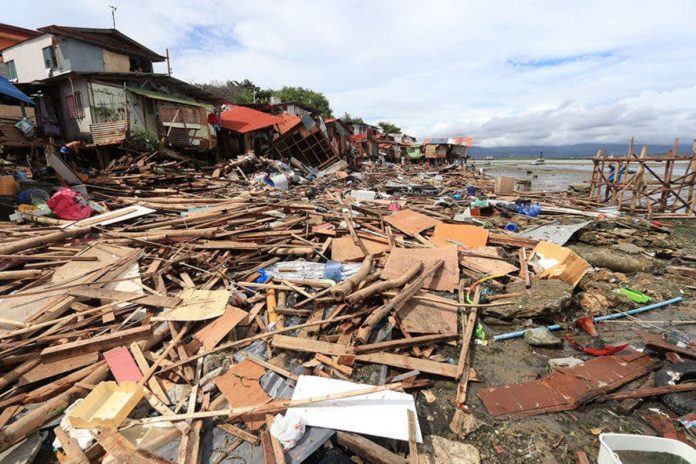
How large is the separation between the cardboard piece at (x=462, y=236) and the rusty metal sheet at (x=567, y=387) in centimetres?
364

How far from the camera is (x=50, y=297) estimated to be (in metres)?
4.50

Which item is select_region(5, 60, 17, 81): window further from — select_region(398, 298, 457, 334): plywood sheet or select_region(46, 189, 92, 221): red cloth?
select_region(398, 298, 457, 334): plywood sheet

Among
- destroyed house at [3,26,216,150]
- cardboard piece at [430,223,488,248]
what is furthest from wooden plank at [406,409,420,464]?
destroyed house at [3,26,216,150]

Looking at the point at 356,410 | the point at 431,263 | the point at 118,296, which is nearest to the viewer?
the point at 356,410

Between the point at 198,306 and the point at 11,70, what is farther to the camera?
the point at 11,70

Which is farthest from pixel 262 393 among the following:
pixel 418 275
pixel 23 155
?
pixel 23 155

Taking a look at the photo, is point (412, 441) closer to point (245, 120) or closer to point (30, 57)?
point (245, 120)

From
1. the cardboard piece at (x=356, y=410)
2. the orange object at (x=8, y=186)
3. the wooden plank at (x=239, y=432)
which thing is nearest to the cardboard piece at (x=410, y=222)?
the cardboard piece at (x=356, y=410)

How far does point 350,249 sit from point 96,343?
427 cm

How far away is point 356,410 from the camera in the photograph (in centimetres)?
314

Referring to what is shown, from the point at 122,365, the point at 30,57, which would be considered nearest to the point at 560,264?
the point at 122,365

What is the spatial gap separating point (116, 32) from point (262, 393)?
2767cm

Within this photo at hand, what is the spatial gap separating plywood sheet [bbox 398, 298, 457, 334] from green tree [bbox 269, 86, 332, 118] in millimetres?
45199

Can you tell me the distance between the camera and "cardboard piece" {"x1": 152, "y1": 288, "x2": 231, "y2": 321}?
4.34 m
